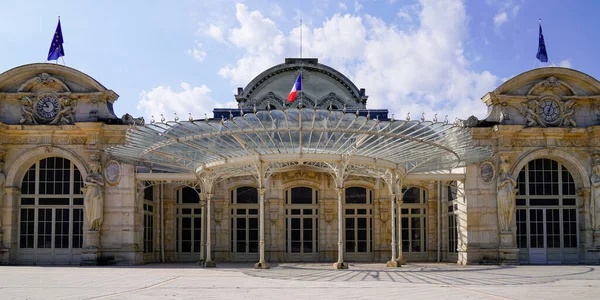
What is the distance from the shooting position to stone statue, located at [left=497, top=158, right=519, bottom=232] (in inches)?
1009

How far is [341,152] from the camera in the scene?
21.4 m

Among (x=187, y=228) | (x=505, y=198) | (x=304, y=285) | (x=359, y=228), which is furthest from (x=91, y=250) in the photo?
(x=505, y=198)

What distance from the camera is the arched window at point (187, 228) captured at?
28953mm

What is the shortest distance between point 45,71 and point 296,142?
10.4m

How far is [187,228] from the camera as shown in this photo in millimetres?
29078

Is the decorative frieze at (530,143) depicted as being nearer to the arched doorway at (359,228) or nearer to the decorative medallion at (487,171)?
the decorative medallion at (487,171)

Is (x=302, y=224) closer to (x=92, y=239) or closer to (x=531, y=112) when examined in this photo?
(x=92, y=239)

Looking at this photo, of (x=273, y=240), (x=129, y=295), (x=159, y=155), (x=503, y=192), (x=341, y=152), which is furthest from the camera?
(x=273, y=240)

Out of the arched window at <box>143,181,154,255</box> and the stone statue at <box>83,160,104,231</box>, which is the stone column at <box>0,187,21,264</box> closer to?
the stone statue at <box>83,160,104,231</box>

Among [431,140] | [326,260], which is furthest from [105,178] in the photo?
[431,140]

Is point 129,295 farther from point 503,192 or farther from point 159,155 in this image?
point 503,192

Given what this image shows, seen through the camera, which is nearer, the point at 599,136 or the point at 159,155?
the point at 159,155

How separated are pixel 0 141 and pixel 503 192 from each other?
736 inches

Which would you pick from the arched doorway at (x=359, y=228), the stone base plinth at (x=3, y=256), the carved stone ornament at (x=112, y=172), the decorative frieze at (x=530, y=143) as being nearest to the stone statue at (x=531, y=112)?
the decorative frieze at (x=530, y=143)
